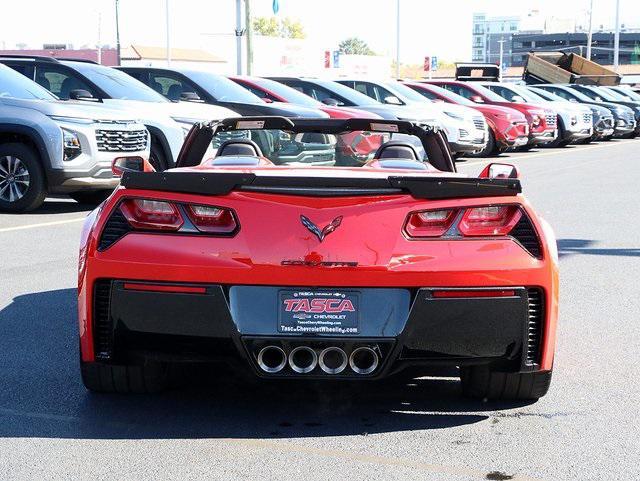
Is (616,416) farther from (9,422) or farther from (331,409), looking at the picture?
(9,422)

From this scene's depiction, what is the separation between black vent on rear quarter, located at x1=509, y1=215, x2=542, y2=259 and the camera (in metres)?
4.85

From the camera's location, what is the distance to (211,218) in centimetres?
479

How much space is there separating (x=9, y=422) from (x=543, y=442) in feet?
6.74

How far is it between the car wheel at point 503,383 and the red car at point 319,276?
0.48ft

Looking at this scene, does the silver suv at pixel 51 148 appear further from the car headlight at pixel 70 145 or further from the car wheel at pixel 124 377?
the car wheel at pixel 124 377

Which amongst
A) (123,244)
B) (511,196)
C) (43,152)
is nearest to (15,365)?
(123,244)

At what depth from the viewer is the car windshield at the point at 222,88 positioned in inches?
718

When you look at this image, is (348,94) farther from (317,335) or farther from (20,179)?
(317,335)

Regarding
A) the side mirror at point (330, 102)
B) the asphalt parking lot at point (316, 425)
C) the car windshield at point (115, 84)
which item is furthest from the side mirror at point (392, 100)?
the asphalt parking lot at point (316, 425)

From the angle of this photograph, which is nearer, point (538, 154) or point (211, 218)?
point (211, 218)

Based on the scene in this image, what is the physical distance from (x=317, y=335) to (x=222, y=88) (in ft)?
46.6

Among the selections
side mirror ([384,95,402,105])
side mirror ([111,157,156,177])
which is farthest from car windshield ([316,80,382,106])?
side mirror ([111,157,156,177])

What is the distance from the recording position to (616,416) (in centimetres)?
512

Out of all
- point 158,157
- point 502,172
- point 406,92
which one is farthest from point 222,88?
Result: point 502,172
